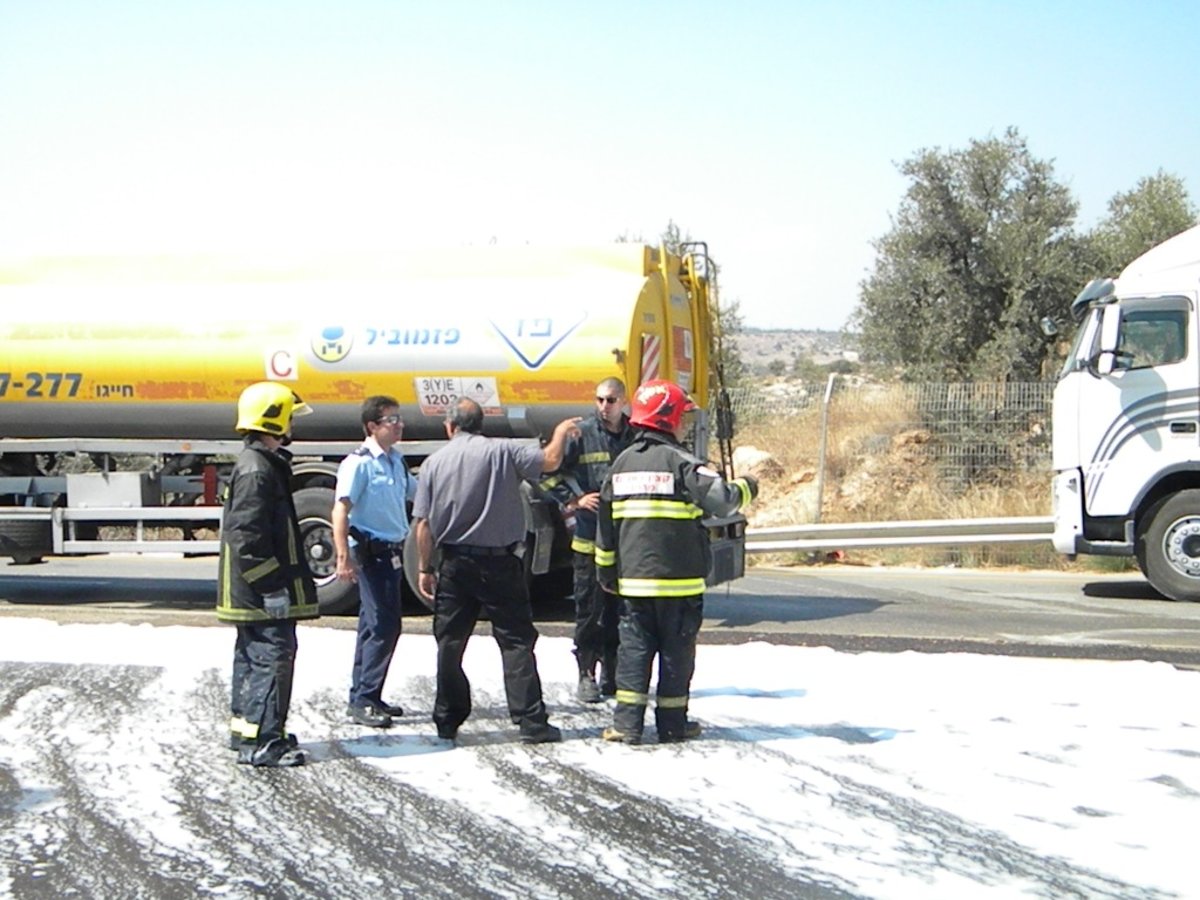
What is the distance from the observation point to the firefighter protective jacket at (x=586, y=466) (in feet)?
25.5

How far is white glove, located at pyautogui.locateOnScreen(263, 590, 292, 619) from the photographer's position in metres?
6.32

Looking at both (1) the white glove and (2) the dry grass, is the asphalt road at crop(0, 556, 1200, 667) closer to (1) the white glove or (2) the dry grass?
(2) the dry grass

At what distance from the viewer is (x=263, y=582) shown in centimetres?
631

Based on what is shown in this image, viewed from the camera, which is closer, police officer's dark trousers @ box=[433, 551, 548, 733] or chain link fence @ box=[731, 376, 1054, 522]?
police officer's dark trousers @ box=[433, 551, 548, 733]

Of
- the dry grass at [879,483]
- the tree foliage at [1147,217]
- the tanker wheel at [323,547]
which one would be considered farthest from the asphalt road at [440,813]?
the tree foliage at [1147,217]

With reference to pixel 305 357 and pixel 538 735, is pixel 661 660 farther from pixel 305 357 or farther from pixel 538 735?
pixel 305 357

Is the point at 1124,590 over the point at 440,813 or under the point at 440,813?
under

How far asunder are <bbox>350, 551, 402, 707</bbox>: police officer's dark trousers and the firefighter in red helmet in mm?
1241

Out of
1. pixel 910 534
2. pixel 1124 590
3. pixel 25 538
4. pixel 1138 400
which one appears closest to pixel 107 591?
pixel 25 538

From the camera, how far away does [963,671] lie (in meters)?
8.26

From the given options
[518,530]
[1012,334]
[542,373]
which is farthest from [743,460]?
[518,530]

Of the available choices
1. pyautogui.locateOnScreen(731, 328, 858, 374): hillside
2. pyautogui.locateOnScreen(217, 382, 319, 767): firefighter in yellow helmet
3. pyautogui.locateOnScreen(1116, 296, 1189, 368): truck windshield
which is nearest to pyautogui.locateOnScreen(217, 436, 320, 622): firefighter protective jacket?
pyautogui.locateOnScreen(217, 382, 319, 767): firefighter in yellow helmet

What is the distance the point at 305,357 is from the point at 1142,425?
7.24 meters

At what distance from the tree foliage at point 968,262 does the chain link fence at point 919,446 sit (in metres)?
4.44
